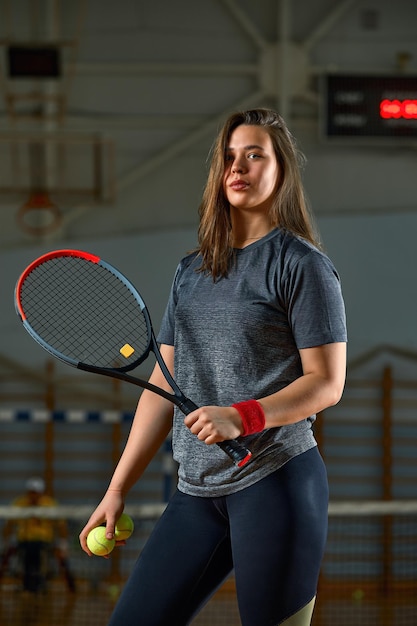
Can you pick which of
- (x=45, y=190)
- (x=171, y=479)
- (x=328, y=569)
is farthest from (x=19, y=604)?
(x=45, y=190)

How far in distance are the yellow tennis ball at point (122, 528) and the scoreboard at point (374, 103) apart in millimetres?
5895

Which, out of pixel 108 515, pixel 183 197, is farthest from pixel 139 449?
pixel 183 197

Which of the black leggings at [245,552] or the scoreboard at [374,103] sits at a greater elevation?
the scoreboard at [374,103]

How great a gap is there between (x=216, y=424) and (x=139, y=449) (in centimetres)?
42

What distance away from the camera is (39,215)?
8062 mm

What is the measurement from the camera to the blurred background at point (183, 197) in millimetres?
7930

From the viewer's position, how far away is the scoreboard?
7457mm

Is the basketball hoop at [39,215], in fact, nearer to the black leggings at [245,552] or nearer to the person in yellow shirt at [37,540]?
the person in yellow shirt at [37,540]

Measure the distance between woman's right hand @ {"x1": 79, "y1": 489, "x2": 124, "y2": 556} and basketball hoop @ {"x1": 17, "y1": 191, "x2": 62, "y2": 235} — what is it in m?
5.80

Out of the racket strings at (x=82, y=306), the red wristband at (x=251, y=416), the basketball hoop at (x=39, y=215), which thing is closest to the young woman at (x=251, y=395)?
the red wristband at (x=251, y=416)

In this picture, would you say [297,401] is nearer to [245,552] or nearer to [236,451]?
[236,451]

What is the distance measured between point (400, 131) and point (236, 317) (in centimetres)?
601

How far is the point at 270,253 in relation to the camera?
1955mm

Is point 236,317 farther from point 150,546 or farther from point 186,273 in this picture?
point 150,546
